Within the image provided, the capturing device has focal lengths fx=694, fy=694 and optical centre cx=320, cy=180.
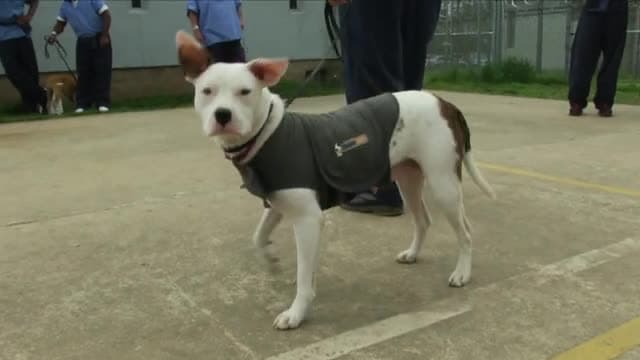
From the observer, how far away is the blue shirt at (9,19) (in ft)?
29.0

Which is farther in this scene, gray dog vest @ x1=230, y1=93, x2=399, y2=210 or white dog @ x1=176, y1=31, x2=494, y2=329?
gray dog vest @ x1=230, y1=93, x2=399, y2=210

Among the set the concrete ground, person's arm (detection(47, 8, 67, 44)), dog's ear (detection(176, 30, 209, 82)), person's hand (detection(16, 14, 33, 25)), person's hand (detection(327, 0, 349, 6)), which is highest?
person's hand (detection(327, 0, 349, 6))

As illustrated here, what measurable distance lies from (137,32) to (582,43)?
21.5ft

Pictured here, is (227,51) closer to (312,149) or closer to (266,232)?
(266,232)

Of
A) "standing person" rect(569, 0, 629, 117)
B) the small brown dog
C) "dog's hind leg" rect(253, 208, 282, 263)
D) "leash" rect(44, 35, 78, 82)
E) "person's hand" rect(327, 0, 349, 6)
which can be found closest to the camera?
"dog's hind leg" rect(253, 208, 282, 263)

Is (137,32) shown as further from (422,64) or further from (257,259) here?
(257,259)

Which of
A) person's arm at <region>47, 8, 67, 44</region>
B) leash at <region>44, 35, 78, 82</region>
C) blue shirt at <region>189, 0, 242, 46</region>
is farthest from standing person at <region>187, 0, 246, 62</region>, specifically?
leash at <region>44, 35, 78, 82</region>

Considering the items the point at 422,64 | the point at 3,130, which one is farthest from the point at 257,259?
the point at 3,130

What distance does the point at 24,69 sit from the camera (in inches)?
357

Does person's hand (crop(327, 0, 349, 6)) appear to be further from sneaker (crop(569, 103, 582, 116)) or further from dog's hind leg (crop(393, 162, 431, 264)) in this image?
sneaker (crop(569, 103, 582, 116))

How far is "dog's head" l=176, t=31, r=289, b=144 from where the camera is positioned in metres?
2.27

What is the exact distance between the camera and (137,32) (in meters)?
10.8

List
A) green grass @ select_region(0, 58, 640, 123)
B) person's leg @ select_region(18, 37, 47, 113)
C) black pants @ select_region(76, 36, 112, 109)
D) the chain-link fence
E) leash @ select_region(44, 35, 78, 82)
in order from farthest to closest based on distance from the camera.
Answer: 1. the chain-link fence
2. leash @ select_region(44, 35, 78, 82)
3. green grass @ select_region(0, 58, 640, 123)
4. black pants @ select_region(76, 36, 112, 109)
5. person's leg @ select_region(18, 37, 47, 113)

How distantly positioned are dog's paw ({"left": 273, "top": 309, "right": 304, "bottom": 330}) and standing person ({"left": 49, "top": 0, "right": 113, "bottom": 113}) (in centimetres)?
742
